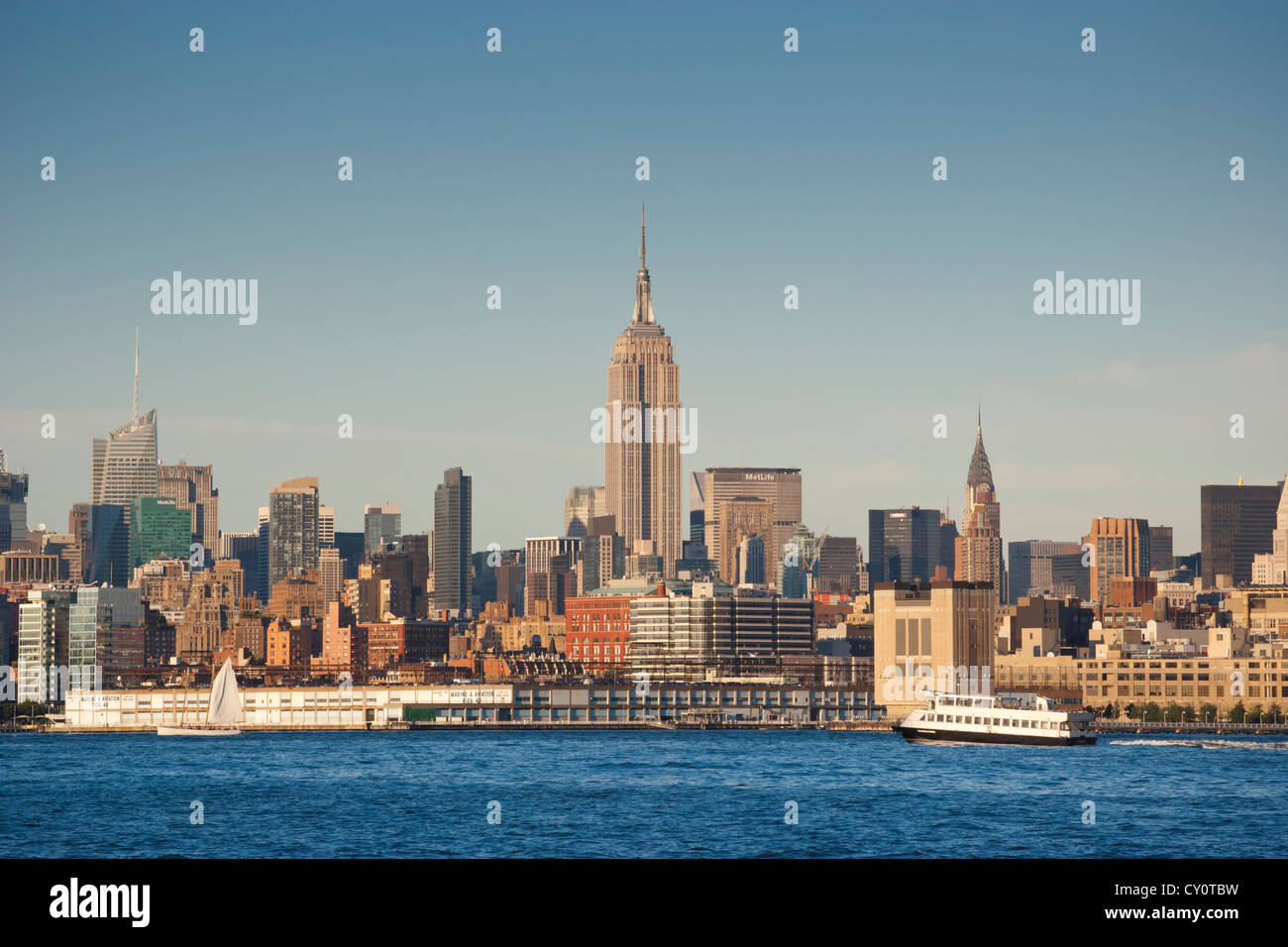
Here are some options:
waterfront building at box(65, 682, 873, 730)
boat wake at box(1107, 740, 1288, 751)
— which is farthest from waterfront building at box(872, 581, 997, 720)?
boat wake at box(1107, 740, 1288, 751)

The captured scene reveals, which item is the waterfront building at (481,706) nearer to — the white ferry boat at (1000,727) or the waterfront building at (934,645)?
the waterfront building at (934,645)

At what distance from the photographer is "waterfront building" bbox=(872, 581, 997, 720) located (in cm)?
17938

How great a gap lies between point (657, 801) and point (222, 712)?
336 feet

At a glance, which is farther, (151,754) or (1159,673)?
(1159,673)

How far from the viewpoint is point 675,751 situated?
119 metres

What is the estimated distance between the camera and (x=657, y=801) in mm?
66000

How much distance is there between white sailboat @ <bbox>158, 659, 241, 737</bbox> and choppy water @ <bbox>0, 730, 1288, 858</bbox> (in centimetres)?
3351

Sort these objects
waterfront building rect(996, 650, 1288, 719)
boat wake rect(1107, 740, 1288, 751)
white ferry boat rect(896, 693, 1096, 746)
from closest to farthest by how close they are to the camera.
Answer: white ferry boat rect(896, 693, 1096, 746), boat wake rect(1107, 740, 1288, 751), waterfront building rect(996, 650, 1288, 719)

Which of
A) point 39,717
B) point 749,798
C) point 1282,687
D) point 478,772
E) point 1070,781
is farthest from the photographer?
point 39,717

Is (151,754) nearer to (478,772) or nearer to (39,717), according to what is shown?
(478,772)

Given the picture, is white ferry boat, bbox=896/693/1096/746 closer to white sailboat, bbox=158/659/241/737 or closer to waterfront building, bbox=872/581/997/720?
waterfront building, bbox=872/581/997/720

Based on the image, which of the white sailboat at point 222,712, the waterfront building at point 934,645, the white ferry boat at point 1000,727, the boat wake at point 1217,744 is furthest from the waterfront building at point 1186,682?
the white sailboat at point 222,712
